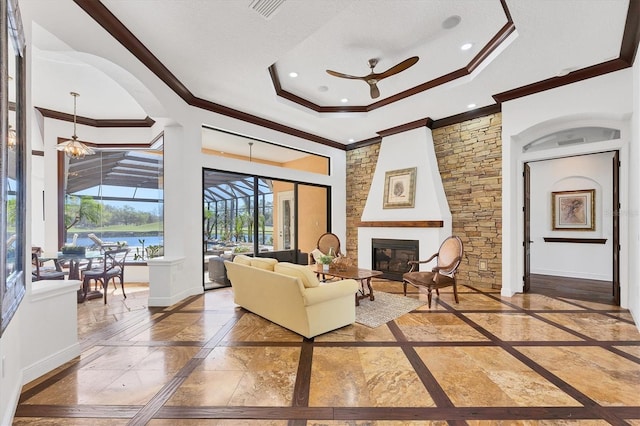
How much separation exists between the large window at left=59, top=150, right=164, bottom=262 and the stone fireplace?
15.2 feet

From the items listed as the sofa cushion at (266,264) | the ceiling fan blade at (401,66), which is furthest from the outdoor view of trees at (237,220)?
the ceiling fan blade at (401,66)

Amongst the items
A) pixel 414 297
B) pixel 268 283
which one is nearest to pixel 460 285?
pixel 414 297

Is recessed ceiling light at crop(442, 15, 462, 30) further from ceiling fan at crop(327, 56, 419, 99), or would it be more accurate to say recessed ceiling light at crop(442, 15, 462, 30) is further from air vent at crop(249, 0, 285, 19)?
air vent at crop(249, 0, 285, 19)

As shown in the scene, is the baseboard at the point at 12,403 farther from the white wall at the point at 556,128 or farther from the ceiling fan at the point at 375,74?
the white wall at the point at 556,128

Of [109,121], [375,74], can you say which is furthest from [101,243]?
[375,74]

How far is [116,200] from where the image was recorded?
641cm

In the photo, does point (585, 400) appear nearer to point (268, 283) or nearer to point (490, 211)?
point (268, 283)

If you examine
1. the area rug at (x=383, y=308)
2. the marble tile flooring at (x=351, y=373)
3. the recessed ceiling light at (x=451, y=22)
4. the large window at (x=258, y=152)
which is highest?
the recessed ceiling light at (x=451, y=22)

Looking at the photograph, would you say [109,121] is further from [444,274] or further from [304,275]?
[444,274]

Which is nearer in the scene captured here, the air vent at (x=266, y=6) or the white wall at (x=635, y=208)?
the air vent at (x=266, y=6)

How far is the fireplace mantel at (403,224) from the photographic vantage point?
18.5 feet

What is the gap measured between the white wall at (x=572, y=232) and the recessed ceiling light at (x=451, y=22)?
182 inches

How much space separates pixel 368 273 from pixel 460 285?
2.27 metres

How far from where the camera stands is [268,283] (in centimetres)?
347
